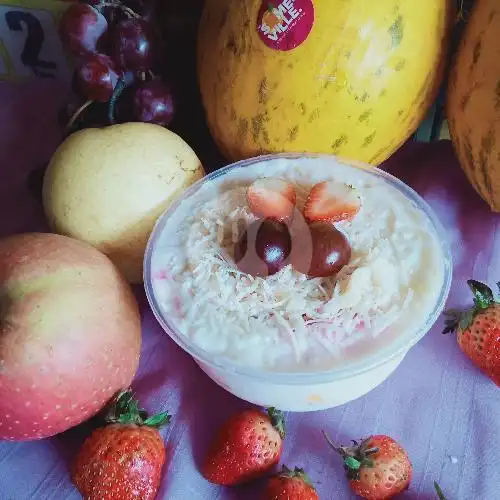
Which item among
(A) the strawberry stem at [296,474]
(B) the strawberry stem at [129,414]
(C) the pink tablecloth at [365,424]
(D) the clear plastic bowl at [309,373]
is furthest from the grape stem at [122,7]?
(A) the strawberry stem at [296,474]

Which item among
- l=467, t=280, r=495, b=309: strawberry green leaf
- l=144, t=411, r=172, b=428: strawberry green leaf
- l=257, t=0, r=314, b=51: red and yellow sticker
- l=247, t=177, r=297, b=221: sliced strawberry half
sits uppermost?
l=257, t=0, r=314, b=51: red and yellow sticker

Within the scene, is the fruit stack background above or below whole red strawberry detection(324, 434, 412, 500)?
above

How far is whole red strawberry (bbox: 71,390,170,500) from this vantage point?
622 millimetres

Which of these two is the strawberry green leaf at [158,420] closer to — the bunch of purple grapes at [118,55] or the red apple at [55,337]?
the red apple at [55,337]

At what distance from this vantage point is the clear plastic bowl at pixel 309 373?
58 cm

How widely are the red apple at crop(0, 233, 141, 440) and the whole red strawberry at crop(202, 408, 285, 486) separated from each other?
132mm

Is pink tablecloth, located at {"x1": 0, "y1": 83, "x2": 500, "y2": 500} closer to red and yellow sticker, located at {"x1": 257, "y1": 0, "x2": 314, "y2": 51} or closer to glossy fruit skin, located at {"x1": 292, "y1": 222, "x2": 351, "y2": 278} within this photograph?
glossy fruit skin, located at {"x1": 292, "y1": 222, "x2": 351, "y2": 278}

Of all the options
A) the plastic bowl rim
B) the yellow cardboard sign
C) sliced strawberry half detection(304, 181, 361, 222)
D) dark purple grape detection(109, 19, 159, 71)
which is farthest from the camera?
the yellow cardboard sign

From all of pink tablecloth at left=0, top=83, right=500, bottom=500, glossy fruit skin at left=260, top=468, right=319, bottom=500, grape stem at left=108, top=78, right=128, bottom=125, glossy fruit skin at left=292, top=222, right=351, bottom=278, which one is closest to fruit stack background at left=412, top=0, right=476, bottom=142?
pink tablecloth at left=0, top=83, right=500, bottom=500

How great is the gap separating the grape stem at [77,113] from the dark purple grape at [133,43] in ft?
0.24

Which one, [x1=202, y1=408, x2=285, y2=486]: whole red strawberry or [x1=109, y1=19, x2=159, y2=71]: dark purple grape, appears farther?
[x1=109, y1=19, x2=159, y2=71]: dark purple grape

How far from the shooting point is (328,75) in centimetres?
73

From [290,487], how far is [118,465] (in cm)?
17

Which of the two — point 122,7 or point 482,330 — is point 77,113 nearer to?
point 122,7
